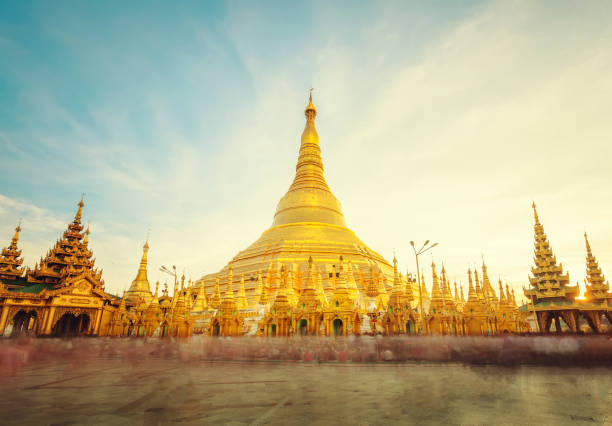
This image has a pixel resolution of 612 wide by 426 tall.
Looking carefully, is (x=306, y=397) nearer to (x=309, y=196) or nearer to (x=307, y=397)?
(x=307, y=397)

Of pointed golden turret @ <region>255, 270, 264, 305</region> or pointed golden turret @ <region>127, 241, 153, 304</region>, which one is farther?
pointed golden turret @ <region>127, 241, 153, 304</region>

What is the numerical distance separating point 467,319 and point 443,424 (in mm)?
22868

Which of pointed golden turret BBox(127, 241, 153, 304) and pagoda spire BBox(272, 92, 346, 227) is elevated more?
pagoda spire BBox(272, 92, 346, 227)

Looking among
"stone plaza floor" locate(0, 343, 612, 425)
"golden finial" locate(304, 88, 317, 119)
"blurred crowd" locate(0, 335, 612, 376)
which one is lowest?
"stone plaza floor" locate(0, 343, 612, 425)

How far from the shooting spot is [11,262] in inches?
1182

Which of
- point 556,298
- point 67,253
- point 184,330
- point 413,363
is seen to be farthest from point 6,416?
point 556,298

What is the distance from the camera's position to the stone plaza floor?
6711mm

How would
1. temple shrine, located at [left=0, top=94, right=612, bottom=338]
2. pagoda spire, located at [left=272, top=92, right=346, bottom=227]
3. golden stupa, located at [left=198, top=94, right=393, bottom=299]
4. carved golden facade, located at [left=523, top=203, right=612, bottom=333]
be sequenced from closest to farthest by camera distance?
temple shrine, located at [left=0, top=94, right=612, bottom=338]
carved golden facade, located at [left=523, top=203, right=612, bottom=333]
golden stupa, located at [left=198, top=94, right=393, bottom=299]
pagoda spire, located at [left=272, top=92, right=346, bottom=227]

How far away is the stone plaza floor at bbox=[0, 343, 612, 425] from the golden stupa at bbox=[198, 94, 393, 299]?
74.1 feet

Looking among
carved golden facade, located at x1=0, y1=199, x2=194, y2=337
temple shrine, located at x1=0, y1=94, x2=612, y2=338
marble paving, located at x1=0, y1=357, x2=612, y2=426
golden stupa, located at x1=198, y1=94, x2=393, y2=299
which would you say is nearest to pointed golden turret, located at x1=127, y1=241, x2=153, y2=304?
temple shrine, located at x1=0, y1=94, x2=612, y2=338

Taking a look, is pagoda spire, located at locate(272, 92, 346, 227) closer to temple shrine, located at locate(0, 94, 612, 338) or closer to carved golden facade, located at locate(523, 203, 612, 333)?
temple shrine, located at locate(0, 94, 612, 338)

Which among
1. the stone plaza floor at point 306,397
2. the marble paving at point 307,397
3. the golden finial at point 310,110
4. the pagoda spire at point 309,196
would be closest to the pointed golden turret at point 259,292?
the pagoda spire at point 309,196

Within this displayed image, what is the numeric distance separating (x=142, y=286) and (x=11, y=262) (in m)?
17.3

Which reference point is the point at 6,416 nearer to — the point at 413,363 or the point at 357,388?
the point at 357,388
